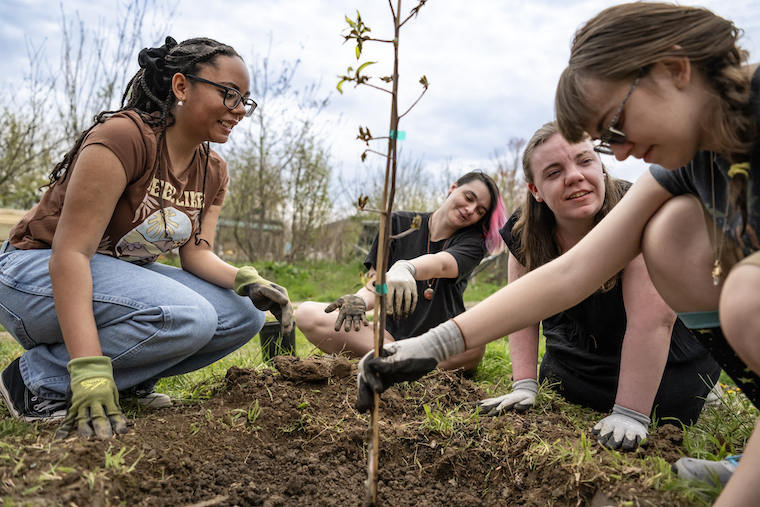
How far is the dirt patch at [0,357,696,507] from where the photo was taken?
138cm

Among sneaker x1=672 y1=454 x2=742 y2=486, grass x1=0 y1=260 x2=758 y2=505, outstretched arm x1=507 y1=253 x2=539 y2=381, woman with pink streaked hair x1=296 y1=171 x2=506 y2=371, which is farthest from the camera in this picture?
woman with pink streaked hair x1=296 y1=171 x2=506 y2=371

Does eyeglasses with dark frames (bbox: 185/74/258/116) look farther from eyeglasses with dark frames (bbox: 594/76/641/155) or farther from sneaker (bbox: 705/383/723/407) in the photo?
sneaker (bbox: 705/383/723/407)

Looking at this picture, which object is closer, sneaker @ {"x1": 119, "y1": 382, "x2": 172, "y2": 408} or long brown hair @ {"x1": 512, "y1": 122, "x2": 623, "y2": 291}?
sneaker @ {"x1": 119, "y1": 382, "x2": 172, "y2": 408}

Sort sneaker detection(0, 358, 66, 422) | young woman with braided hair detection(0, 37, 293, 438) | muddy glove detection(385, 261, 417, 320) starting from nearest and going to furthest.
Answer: young woman with braided hair detection(0, 37, 293, 438)
sneaker detection(0, 358, 66, 422)
muddy glove detection(385, 261, 417, 320)

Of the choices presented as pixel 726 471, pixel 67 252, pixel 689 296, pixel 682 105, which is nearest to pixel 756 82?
pixel 682 105

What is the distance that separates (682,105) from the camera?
1135 millimetres

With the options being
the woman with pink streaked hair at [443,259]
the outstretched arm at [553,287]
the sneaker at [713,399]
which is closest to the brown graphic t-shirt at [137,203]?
the woman with pink streaked hair at [443,259]

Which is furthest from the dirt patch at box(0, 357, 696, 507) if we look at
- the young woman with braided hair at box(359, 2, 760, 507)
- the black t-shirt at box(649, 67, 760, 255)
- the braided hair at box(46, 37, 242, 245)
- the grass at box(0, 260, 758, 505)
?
the braided hair at box(46, 37, 242, 245)

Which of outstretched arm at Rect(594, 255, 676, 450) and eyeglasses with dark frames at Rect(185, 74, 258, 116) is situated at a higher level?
eyeglasses with dark frames at Rect(185, 74, 258, 116)

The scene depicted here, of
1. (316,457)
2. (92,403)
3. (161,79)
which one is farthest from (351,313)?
(161,79)

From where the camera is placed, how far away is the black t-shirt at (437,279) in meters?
2.85

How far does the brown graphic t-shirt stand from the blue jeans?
9cm

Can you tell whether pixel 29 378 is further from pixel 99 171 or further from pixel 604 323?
pixel 604 323

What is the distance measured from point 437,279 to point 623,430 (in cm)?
139
